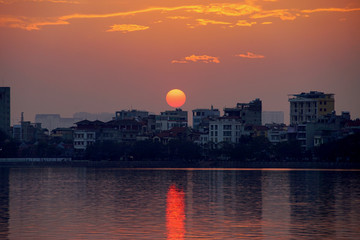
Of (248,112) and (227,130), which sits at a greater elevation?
(248,112)

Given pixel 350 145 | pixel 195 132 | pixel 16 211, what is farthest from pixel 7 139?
pixel 16 211

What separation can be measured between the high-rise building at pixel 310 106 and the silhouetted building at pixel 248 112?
32.2ft

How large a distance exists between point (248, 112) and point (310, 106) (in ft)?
55.5

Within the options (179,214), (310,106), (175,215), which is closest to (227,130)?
(310,106)

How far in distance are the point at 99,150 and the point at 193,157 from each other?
2208 centimetres

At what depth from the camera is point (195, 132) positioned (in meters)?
183

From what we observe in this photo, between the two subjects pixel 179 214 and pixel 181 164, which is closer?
pixel 179 214

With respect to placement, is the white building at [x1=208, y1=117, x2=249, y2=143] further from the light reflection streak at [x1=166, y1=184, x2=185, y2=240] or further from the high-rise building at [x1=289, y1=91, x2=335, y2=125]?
the light reflection streak at [x1=166, y1=184, x2=185, y2=240]

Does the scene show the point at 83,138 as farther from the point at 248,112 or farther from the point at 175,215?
the point at 175,215

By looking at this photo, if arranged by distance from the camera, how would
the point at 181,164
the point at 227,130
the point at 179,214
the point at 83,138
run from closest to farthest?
1. the point at 179,214
2. the point at 181,164
3. the point at 227,130
4. the point at 83,138

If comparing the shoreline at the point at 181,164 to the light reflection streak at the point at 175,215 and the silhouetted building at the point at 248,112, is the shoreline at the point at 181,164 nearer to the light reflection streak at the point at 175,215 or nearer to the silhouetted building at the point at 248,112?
the silhouetted building at the point at 248,112

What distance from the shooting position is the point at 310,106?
192625 mm

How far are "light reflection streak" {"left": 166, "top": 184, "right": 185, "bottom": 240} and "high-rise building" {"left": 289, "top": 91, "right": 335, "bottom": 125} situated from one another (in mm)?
133204

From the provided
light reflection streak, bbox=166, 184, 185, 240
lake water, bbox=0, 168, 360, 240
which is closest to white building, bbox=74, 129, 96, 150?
lake water, bbox=0, 168, 360, 240
